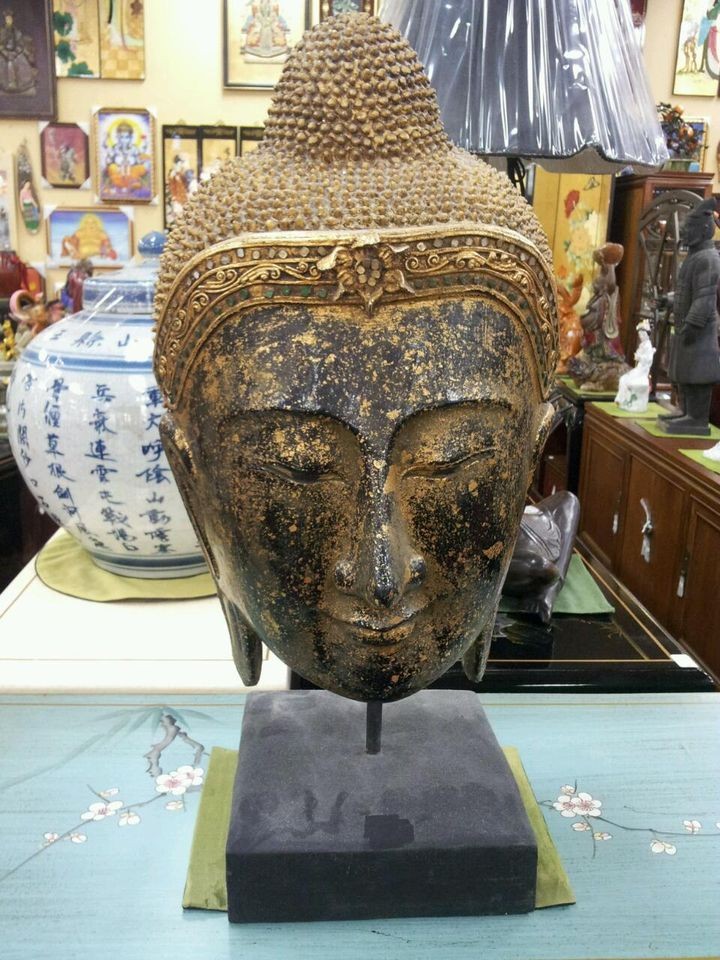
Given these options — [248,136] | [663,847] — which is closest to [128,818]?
[663,847]

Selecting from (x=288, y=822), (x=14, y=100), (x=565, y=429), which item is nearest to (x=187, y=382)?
(x=288, y=822)

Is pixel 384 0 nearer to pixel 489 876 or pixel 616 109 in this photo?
pixel 616 109

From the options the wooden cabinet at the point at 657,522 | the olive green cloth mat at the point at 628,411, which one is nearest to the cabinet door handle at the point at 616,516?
the wooden cabinet at the point at 657,522

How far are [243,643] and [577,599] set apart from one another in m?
1.14

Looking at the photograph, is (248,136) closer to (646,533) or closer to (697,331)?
(697,331)

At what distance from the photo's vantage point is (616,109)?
1472mm

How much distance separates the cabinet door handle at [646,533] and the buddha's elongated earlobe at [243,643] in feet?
6.57

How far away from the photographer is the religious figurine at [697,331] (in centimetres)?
317

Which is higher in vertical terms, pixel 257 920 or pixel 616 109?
pixel 616 109

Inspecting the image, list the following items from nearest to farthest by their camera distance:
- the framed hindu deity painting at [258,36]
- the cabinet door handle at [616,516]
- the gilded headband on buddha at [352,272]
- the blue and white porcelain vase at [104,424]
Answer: the gilded headband on buddha at [352,272] → the blue and white porcelain vase at [104,424] → the cabinet door handle at [616,516] → the framed hindu deity painting at [258,36]

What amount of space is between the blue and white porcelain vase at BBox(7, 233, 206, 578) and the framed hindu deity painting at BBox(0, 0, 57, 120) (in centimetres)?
233

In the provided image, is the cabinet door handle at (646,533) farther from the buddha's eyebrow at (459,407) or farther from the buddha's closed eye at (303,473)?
the buddha's closed eye at (303,473)

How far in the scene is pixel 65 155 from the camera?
4.07m

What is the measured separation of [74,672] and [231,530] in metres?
0.88
